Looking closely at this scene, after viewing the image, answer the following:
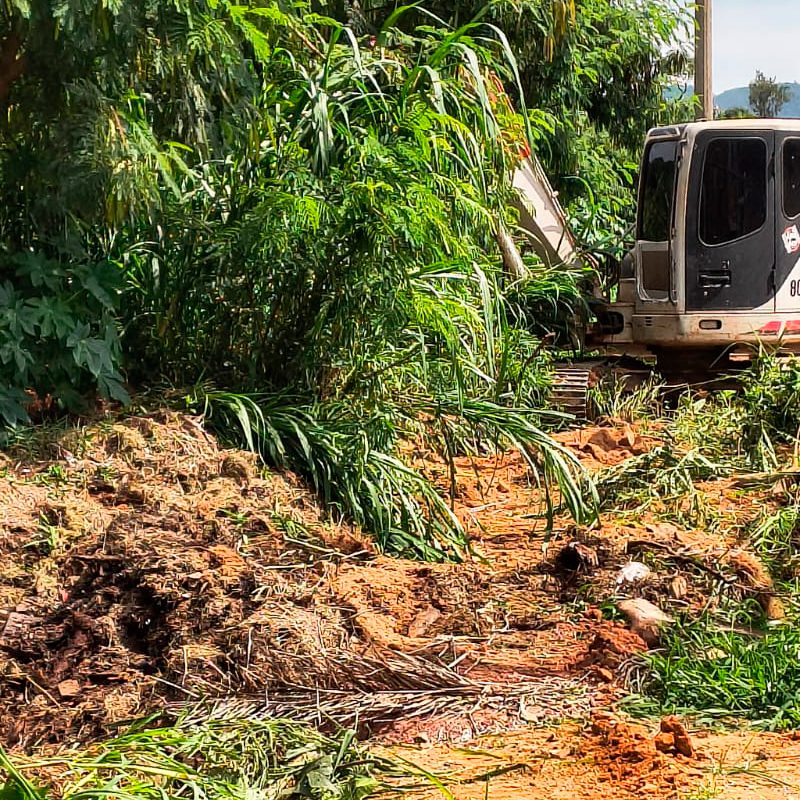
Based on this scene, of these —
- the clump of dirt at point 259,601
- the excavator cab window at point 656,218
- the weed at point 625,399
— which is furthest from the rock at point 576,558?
the excavator cab window at point 656,218

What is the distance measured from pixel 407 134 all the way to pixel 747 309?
16.5 feet

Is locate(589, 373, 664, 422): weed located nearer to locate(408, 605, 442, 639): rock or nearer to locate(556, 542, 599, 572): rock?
locate(556, 542, 599, 572): rock

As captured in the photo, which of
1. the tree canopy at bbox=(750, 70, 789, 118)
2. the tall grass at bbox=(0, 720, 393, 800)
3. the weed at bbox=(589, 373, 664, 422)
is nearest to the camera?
the tall grass at bbox=(0, 720, 393, 800)

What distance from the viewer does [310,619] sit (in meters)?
4.49

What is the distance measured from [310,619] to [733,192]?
6.86 m

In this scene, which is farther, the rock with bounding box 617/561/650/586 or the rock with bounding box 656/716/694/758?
the rock with bounding box 617/561/650/586

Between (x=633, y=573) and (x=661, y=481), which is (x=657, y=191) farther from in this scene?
(x=633, y=573)

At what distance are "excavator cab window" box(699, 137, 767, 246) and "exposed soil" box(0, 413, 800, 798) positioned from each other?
4.61 metres

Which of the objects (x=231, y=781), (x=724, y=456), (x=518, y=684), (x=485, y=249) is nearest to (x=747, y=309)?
(x=724, y=456)

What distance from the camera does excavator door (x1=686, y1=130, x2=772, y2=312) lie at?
10172mm

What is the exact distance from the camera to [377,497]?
583cm

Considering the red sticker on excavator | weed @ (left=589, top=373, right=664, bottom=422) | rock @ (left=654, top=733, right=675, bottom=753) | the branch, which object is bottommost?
weed @ (left=589, top=373, right=664, bottom=422)

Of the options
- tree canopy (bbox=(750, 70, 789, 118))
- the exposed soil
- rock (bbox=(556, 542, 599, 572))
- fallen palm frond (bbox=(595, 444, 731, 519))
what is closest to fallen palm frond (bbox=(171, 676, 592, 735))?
the exposed soil

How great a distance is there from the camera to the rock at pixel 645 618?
4820mm
